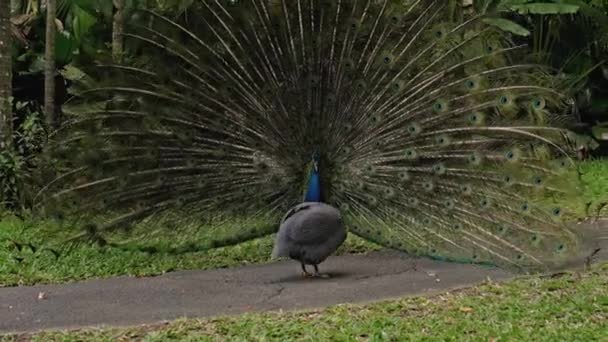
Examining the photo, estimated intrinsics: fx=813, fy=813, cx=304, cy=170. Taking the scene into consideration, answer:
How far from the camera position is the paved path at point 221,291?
17.7ft

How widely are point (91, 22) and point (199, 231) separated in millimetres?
6706

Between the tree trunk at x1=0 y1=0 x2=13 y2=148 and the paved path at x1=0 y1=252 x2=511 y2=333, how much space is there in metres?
3.13

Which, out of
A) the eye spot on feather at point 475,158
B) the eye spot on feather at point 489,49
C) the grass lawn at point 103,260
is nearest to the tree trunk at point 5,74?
the grass lawn at point 103,260

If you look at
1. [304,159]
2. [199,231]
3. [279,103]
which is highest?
[279,103]

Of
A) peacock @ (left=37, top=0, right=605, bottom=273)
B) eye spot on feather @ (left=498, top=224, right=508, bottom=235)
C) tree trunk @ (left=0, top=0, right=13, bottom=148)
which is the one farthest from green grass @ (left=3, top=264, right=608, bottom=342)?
tree trunk @ (left=0, top=0, right=13, bottom=148)

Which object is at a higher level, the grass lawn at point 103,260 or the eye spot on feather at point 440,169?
the eye spot on feather at point 440,169

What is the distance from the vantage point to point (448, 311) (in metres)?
5.23

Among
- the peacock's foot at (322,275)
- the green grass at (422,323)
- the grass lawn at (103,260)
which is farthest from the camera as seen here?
the grass lawn at (103,260)

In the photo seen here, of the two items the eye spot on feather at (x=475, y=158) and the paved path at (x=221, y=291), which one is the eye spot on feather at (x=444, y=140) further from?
the paved path at (x=221, y=291)

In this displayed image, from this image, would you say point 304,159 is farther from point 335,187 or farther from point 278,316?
point 278,316

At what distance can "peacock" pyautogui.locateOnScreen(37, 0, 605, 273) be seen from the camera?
5.94 m

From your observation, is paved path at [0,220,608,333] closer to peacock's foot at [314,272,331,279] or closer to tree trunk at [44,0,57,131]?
peacock's foot at [314,272,331,279]

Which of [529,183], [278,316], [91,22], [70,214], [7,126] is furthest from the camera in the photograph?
[91,22]

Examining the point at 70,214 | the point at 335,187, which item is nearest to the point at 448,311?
the point at 335,187
